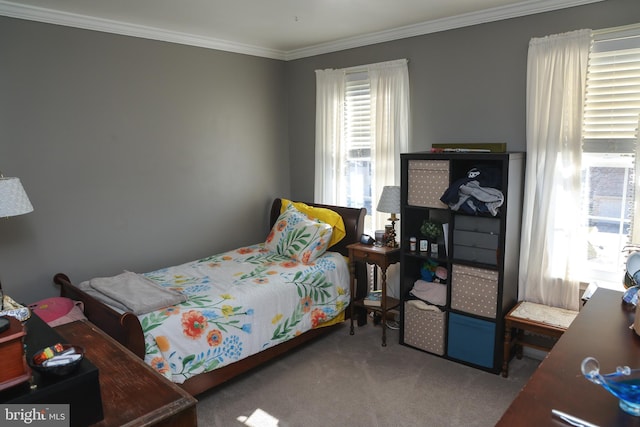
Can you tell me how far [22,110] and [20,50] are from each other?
395 mm

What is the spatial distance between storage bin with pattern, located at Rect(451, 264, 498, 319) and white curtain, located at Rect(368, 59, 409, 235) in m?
0.85

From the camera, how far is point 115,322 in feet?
7.78

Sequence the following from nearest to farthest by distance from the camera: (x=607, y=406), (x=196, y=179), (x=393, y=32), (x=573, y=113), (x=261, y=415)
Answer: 1. (x=607, y=406)
2. (x=261, y=415)
3. (x=573, y=113)
4. (x=393, y=32)
5. (x=196, y=179)

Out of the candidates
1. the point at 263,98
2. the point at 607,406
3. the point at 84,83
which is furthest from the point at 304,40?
the point at 607,406

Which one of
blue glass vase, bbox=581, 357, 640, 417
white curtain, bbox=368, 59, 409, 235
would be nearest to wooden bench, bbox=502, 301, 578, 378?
white curtain, bbox=368, 59, 409, 235

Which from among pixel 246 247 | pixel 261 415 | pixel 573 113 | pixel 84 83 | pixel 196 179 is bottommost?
pixel 261 415

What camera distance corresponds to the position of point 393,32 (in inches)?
142

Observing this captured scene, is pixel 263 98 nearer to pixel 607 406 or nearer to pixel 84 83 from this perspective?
pixel 84 83

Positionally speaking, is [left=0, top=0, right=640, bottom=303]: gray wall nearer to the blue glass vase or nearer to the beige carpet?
the beige carpet

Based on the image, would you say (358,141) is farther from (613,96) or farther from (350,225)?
(613,96)

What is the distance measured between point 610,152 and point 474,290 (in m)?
1.25

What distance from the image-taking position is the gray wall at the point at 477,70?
2.81 meters

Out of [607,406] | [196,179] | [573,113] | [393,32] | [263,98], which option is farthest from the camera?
[263,98]

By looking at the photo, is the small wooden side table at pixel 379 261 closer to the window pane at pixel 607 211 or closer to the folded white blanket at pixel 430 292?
the folded white blanket at pixel 430 292
